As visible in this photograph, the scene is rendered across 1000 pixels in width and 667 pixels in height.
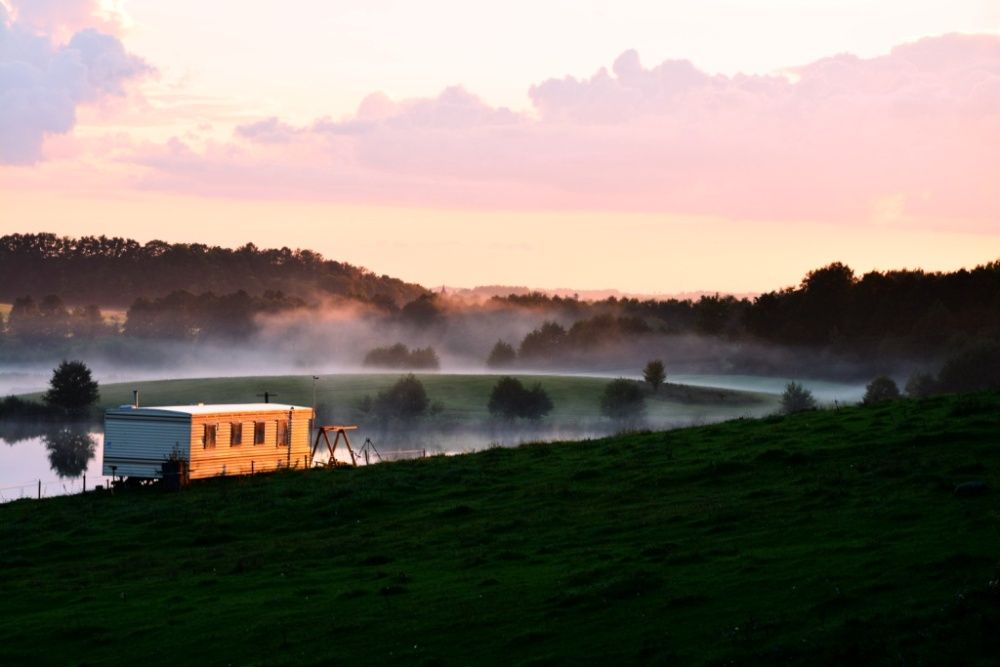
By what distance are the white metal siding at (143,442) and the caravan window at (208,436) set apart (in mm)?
1008

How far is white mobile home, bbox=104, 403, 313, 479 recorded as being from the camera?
60938mm

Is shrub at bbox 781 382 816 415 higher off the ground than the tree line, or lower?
lower

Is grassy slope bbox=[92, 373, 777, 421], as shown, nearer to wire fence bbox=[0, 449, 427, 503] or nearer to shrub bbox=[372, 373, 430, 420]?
shrub bbox=[372, 373, 430, 420]

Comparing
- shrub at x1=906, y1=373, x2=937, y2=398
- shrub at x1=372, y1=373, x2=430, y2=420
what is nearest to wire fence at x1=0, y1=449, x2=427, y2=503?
shrub at x1=906, y1=373, x2=937, y2=398

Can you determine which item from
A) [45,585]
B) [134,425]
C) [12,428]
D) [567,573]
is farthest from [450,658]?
[12,428]

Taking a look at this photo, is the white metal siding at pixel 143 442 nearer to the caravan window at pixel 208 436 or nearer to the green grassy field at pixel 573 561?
the caravan window at pixel 208 436

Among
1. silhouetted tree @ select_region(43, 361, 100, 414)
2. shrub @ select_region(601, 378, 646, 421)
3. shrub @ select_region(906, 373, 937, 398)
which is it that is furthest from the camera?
shrub @ select_region(601, 378, 646, 421)

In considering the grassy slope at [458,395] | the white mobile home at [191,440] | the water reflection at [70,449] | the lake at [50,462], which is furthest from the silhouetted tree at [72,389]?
the white mobile home at [191,440]

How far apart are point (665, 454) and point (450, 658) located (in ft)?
85.8

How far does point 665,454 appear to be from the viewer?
164 feet

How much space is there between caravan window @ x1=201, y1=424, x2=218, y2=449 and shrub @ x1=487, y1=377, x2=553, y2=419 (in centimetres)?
8601

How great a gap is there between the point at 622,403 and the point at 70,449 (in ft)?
223

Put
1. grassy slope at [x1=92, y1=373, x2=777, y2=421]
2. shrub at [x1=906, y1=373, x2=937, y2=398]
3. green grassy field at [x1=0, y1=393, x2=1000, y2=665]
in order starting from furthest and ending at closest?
grassy slope at [x1=92, y1=373, x2=777, y2=421] → shrub at [x1=906, y1=373, x2=937, y2=398] → green grassy field at [x1=0, y1=393, x2=1000, y2=665]

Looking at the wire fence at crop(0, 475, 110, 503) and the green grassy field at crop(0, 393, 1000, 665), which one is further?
the wire fence at crop(0, 475, 110, 503)
